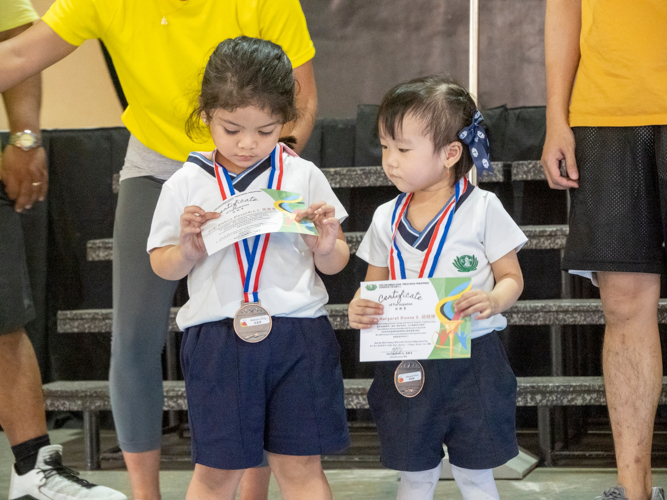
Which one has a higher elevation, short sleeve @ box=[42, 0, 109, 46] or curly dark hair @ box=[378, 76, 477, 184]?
short sleeve @ box=[42, 0, 109, 46]

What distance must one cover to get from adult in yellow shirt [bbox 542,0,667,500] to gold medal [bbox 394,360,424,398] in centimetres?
48

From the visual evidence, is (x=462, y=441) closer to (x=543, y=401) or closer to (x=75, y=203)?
(x=543, y=401)

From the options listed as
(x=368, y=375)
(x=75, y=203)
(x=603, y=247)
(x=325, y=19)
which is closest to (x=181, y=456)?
(x=368, y=375)

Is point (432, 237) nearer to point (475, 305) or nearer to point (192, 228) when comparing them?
point (475, 305)

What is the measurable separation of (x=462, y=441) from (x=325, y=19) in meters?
2.89

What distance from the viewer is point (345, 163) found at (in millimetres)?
3299

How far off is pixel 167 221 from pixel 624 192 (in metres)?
0.97

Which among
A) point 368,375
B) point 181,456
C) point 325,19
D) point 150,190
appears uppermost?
point 325,19

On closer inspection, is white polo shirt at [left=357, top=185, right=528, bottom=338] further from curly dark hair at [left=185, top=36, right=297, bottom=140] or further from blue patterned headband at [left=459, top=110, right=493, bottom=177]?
curly dark hair at [left=185, top=36, right=297, bottom=140]

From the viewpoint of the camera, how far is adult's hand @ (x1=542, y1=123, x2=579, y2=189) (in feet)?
5.60

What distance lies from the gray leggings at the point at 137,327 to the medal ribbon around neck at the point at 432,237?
568mm

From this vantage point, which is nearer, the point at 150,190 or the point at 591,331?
the point at 150,190

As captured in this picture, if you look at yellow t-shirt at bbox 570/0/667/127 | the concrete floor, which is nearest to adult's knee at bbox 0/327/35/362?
the concrete floor

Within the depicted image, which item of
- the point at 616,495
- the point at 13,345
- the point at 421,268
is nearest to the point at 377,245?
the point at 421,268
